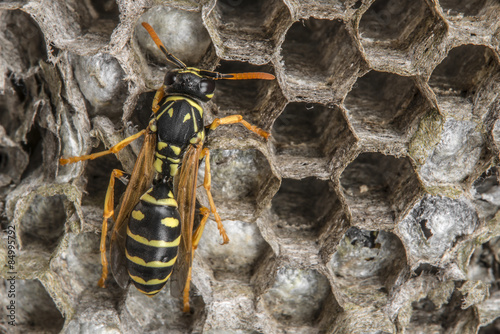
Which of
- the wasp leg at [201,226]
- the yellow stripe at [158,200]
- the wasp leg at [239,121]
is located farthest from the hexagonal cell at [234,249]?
the wasp leg at [239,121]

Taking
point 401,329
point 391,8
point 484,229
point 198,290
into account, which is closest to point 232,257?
point 198,290

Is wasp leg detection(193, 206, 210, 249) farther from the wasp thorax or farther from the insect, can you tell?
the wasp thorax

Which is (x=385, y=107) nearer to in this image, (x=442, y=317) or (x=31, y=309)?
(x=442, y=317)

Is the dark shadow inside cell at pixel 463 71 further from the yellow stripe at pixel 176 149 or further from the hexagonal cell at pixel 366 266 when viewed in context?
the yellow stripe at pixel 176 149

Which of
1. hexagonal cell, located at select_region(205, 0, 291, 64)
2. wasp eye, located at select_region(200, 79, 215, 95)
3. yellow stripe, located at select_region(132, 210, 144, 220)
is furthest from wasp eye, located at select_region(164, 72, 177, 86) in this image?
yellow stripe, located at select_region(132, 210, 144, 220)

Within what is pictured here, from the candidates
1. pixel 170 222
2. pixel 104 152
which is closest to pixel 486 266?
pixel 170 222

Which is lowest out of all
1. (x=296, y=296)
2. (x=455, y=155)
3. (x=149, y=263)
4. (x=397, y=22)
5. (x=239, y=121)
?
(x=149, y=263)

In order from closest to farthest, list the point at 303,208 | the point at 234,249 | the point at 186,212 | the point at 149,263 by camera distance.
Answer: the point at 149,263, the point at 186,212, the point at 234,249, the point at 303,208
